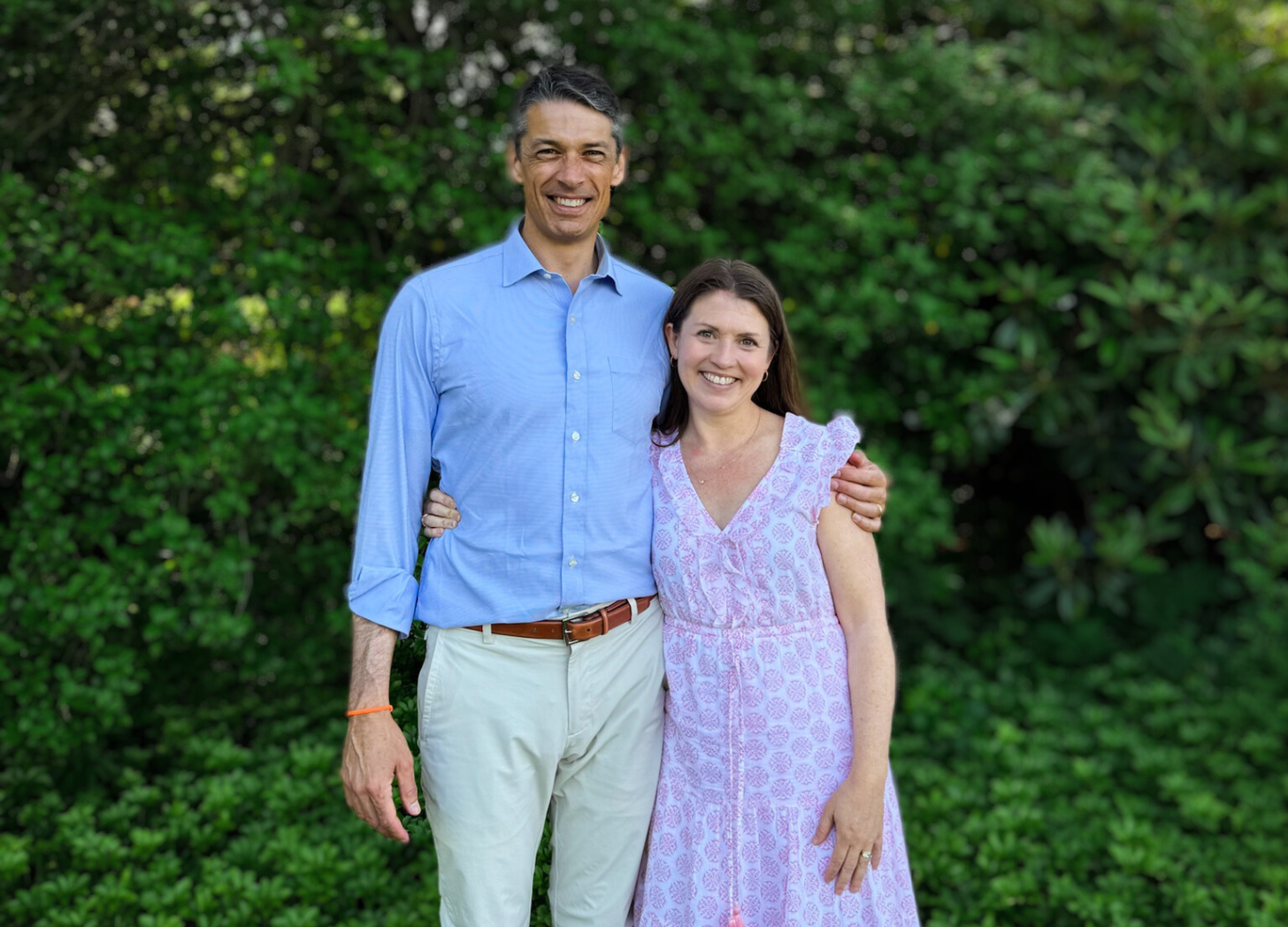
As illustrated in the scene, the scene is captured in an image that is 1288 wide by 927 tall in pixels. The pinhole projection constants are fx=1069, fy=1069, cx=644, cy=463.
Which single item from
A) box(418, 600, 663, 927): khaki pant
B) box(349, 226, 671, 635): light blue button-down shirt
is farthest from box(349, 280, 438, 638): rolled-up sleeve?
box(418, 600, 663, 927): khaki pant

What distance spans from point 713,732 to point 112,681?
2.11m

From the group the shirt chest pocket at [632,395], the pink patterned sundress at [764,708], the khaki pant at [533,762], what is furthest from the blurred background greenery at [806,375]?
the shirt chest pocket at [632,395]

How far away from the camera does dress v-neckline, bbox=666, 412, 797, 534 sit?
196 cm

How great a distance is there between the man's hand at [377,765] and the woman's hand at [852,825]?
753 mm

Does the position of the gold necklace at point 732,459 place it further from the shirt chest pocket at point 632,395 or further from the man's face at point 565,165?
the man's face at point 565,165

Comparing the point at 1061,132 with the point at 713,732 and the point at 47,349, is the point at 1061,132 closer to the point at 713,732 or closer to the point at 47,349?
the point at 713,732

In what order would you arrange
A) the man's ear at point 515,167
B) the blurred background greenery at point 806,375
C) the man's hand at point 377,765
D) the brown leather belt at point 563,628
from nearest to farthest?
the man's hand at point 377,765, the brown leather belt at point 563,628, the man's ear at point 515,167, the blurred background greenery at point 806,375

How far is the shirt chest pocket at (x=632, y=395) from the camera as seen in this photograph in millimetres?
1990

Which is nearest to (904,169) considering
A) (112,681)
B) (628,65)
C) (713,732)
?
(628,65)

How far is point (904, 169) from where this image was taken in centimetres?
434

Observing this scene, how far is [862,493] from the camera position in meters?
1.96

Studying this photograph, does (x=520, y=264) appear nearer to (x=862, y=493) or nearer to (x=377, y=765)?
(x=862, y=493)

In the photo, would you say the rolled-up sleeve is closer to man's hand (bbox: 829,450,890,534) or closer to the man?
the man

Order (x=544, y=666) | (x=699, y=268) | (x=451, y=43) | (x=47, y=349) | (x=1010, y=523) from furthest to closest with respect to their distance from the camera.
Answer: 1. (x=1010, y=523)
2. (x=451, y=43)
3. (x=47, y=349)
4. (x=699, y=268)
5. (x=544, y=666)
